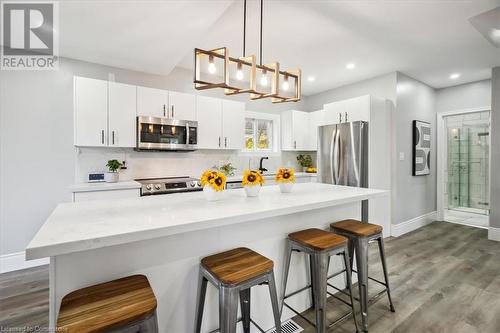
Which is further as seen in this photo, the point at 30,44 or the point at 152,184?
the point at 152,184

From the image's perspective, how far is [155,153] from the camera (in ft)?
12.0

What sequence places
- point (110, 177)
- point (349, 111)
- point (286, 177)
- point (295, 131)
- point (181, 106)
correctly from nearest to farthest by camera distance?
point (286, 177)
point (110, 177)
point (181, 106)
point (349, 111)
point (295, 131)

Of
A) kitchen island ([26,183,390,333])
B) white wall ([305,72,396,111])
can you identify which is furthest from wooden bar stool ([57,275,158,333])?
white wall ([305,72,396,111])

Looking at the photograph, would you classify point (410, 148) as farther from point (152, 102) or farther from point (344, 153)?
point (152, 102)

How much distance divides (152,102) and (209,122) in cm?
87

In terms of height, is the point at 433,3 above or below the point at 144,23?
above

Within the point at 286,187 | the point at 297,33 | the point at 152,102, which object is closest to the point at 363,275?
the point at 286,187

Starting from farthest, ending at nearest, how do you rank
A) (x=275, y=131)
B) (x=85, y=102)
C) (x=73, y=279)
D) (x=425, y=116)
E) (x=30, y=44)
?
(x=275, y=131)
(x=425, y=116)
(x=85, y=102)
(x=30, y=44)
(x=73, y=279)

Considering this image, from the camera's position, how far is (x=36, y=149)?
9.55 ft

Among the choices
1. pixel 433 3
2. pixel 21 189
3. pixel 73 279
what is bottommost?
pixel 73 279

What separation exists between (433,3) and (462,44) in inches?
50.9

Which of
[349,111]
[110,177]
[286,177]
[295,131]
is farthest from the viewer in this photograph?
[295,131]

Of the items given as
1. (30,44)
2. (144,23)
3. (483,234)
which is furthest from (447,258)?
(30,44)

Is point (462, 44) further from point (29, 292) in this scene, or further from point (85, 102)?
point (29, 292)
